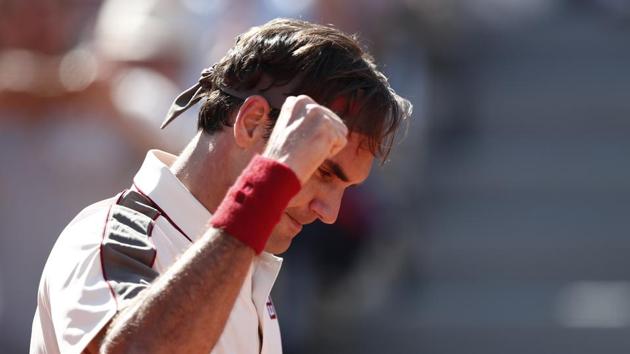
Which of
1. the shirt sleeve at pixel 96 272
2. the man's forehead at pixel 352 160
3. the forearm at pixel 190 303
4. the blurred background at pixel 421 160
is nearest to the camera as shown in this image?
the forearm at pixel 190 303

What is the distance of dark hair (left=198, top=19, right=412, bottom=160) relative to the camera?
2541mm

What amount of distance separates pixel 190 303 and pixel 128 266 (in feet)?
0.86

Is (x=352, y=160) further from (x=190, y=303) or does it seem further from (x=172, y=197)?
(x=190, y=303)

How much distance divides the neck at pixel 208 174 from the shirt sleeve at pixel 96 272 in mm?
157

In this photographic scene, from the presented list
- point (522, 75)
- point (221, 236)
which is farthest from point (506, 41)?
point (221, 236)

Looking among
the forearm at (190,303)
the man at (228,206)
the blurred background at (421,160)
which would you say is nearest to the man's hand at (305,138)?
the man at (228,206)

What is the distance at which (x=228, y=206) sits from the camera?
213 centimetres

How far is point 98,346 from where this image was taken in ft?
7.18

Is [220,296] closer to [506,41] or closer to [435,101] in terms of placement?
[435,101]

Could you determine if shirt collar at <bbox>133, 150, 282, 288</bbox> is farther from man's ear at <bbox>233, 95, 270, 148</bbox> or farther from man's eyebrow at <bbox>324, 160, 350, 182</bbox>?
man's eyebrow at <bbox>324, 160, 350, 182</bbox>

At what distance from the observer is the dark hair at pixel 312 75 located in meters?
2.54

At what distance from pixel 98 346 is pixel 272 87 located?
0.65 metres

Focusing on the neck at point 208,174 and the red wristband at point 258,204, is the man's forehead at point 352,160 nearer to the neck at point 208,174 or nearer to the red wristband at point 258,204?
the neck at point 208,174

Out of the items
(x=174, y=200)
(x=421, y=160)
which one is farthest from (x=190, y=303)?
(x=421, y=160)
